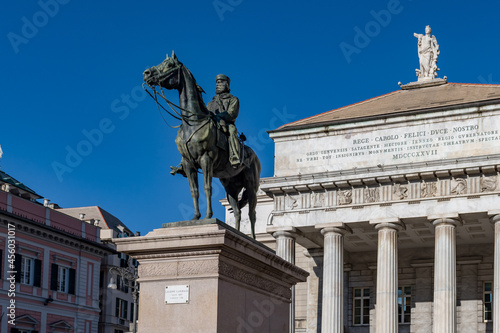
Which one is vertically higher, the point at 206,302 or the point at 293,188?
the point at 293,188

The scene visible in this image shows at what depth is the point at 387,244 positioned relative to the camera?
123 ft

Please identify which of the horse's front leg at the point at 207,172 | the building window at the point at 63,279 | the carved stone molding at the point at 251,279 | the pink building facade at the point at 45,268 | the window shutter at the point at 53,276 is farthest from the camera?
the building window at the point at 63,279

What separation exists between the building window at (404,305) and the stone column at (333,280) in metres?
6.45

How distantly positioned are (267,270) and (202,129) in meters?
2.47

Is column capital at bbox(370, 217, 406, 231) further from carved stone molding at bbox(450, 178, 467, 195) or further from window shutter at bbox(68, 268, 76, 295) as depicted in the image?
window shutter at bbox(68, 268, 76, 295)

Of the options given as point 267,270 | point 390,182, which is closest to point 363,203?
point 390,182

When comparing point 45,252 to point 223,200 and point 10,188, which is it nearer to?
point 10,188

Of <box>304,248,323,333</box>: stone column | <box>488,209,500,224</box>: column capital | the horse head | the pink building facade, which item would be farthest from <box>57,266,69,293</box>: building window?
the horse head

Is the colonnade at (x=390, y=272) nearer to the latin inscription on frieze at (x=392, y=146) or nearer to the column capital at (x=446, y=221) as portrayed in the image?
the column capital at (x=446, y=221)

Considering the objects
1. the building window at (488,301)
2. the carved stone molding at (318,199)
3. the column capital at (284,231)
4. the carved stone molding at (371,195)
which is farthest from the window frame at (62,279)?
the building window at (488,301)

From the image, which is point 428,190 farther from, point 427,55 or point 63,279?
point 63,279

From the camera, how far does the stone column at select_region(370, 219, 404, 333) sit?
1451 inches

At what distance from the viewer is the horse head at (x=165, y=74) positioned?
1282 centimetres

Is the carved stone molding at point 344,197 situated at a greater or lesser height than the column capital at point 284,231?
greater
